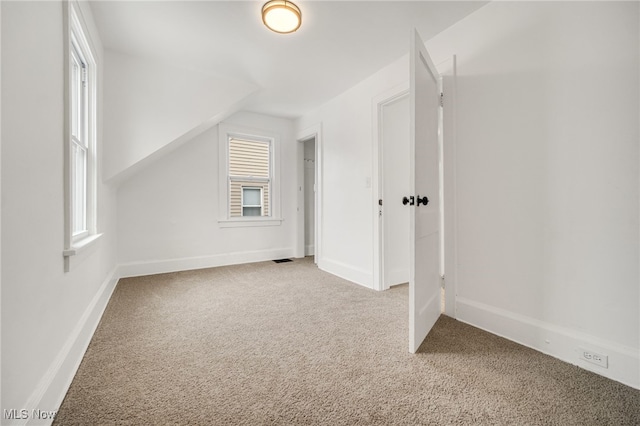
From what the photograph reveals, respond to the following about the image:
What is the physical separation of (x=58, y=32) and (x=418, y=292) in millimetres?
2466

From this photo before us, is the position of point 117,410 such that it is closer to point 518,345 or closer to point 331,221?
point 518,345

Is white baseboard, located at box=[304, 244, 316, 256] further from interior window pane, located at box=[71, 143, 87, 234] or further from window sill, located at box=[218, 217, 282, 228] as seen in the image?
interior window pane, located at box=[71, 143, 87, 234]

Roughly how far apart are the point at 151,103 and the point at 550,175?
3.57 meters

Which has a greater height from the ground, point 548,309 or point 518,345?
point 548,309

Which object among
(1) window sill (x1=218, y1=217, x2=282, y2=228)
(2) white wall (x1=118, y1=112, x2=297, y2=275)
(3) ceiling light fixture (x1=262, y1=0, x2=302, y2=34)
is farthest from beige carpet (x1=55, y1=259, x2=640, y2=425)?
(3) ceiling light fixture (x1=262, y1=0, x2=302, y2=34)

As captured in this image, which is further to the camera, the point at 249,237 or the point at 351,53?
the point at 249,237

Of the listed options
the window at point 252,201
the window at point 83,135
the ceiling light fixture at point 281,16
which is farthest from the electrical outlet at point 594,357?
the window at point 252,201

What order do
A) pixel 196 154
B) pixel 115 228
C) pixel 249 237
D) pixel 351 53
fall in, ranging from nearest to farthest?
pixel 351 53 → pixel 115 228 → pixel 196 154 → pixel 249 237

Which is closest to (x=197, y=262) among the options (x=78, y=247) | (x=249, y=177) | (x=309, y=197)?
(x=249, y=177)

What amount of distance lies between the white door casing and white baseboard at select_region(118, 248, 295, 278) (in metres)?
2.95

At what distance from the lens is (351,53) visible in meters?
2.67

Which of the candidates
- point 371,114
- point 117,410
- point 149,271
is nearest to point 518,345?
point 117,410

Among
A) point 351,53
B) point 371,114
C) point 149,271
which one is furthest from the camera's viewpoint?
point 149,271

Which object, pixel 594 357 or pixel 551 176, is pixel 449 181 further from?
pixel 594 357
